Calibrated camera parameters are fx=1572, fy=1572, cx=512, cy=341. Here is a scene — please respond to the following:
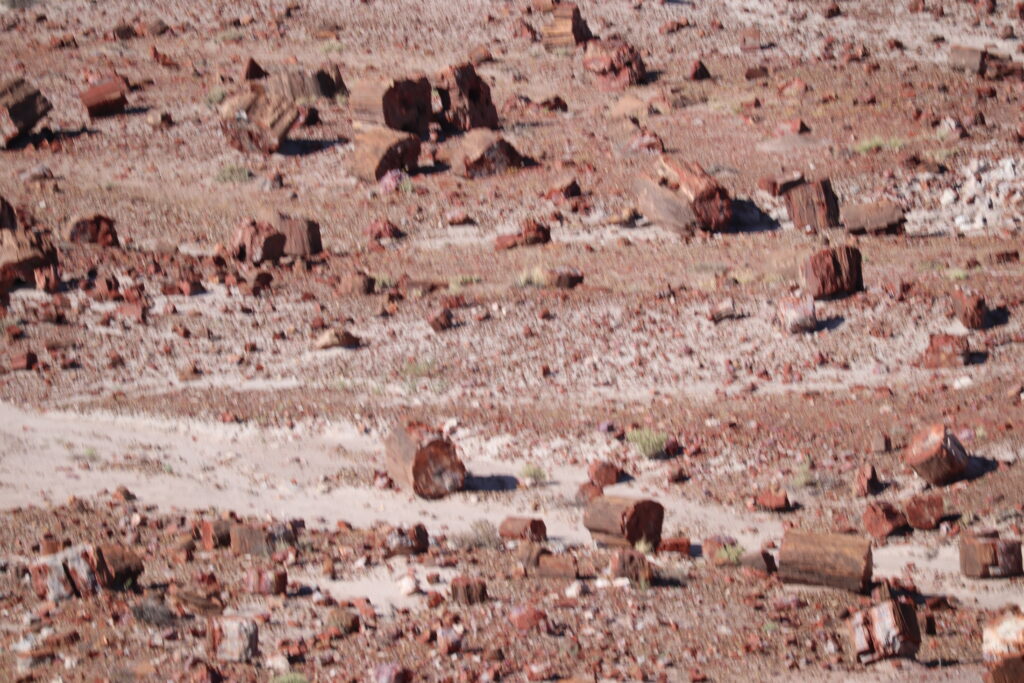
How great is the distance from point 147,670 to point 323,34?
68.0 feet

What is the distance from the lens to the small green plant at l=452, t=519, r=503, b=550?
11297mm

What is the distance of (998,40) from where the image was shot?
90.4 ft

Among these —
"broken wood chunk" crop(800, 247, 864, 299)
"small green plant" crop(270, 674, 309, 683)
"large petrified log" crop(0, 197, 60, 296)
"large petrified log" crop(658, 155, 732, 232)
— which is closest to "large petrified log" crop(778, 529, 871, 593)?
"small green plant" crop(270, 674, 309, 683)

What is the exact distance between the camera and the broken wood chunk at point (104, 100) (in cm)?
→ 2427

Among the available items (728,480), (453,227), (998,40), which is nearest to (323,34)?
(453,227)

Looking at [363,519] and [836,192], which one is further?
[836,192]

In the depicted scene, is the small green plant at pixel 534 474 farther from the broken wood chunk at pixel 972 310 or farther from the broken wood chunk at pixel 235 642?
the broken wood chunk at pixel 972 310

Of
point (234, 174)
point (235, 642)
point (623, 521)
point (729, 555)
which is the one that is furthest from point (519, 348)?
point (234, 174)

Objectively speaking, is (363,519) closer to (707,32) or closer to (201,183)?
(201,183)

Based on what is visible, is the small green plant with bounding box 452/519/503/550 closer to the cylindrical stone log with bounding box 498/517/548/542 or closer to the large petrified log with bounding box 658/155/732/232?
the cylindrical stone log with bounding box 498/517/548/542

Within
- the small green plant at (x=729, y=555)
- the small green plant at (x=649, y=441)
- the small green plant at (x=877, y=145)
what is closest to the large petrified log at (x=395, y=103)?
the small green plant at (x=877, y=145)

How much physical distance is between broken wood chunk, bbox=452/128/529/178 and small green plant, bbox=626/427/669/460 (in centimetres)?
833

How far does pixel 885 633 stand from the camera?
941cm

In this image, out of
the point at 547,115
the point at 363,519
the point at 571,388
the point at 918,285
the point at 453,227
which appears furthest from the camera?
the point at 547,115
